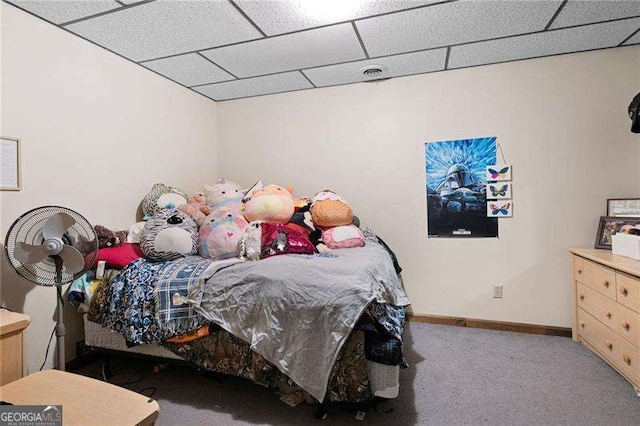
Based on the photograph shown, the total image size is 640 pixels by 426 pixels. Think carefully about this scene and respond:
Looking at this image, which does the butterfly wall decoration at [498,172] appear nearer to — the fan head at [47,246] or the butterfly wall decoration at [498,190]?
the butterfly wall decoration at [498,190]

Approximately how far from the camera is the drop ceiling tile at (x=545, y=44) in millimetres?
2109

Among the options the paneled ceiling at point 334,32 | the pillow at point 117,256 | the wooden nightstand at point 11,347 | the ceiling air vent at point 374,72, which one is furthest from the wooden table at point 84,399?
the ceiling air vent at point 374,72

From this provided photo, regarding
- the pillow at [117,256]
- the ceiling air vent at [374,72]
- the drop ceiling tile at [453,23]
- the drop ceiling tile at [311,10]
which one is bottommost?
the pillow at [117,256]

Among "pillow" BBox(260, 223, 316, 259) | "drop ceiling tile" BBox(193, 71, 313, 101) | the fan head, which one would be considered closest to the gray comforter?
"pillow" BBox(260, 223, 316, 259)

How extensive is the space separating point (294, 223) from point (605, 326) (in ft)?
7.26

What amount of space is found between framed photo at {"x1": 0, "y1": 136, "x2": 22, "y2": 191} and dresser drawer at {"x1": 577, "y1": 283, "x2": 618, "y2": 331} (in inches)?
144

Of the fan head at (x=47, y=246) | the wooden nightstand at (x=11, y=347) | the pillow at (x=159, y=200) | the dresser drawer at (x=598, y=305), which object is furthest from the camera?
the pillow at (x=159, y=200)

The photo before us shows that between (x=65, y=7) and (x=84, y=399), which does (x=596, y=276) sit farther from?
(x=65, y=7)

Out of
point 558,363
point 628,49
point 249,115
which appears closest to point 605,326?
point 558,363

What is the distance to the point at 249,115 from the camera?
3371 millimetres

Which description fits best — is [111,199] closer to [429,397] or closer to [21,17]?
[21,17]

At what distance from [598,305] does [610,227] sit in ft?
1.96

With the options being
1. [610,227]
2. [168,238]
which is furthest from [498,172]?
[168,238]

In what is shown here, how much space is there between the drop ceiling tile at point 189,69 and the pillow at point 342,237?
167 cm
